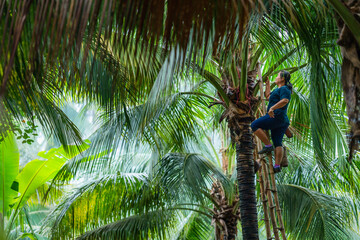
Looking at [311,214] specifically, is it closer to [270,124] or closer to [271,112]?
[270,124]

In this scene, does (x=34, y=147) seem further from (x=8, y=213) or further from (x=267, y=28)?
(x=267, y=28)

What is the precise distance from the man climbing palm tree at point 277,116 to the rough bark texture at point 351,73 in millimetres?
2225

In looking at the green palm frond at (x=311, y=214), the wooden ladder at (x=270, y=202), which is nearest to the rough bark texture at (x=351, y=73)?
the wooden ladder at (x=270, y=202)

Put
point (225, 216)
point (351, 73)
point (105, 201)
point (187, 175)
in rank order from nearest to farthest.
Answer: point (351, 73) < point (187, 175) < point (105, 201) < point (225, 216)

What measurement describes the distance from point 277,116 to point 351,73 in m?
2.49

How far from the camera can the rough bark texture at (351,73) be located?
261 cm

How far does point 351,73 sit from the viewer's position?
8.70 ft

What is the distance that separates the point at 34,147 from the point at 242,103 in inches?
946

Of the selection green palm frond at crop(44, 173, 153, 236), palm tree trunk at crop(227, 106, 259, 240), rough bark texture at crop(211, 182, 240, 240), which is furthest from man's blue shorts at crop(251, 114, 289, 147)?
rough bark texture at crop(211, 182, 240, 240)

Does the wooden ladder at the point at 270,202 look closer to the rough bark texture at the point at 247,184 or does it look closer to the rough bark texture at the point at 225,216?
the rough bark texture at the point at 247,184

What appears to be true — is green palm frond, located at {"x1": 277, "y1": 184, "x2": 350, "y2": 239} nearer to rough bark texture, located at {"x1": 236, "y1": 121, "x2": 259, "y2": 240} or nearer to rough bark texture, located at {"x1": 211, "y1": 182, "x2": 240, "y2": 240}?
rough bark texture, located at {"x1": 211, "y1": 182, "x2": 240, "y2": 240}

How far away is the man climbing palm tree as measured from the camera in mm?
4965

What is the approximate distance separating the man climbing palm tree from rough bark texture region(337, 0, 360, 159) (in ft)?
7.30

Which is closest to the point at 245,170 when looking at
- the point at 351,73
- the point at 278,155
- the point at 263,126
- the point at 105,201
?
the point at 278,155
